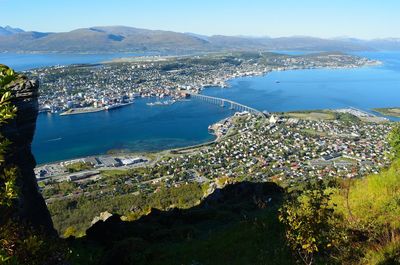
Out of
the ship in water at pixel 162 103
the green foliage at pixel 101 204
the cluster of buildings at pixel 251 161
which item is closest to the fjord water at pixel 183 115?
the ship in water at pixel 162 103

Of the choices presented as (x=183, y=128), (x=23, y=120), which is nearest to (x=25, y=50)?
(x=183, y=128)

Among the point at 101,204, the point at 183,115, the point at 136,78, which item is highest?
the point at 101,204

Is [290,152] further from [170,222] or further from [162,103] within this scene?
[162,103]

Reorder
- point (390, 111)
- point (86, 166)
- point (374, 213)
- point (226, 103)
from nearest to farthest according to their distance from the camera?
point (374, 213) → point (86, 166) → point (390, 111) → point (226, 103)

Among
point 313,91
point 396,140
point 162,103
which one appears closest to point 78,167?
point 396,140

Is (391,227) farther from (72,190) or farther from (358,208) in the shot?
(72,190)

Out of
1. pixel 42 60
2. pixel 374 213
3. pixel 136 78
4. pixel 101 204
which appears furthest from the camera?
pixel 42 60

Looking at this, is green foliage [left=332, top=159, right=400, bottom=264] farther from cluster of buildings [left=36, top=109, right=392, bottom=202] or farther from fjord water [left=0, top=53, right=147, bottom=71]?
fjord water [left=0, top=53, right=147, bottom=71]
